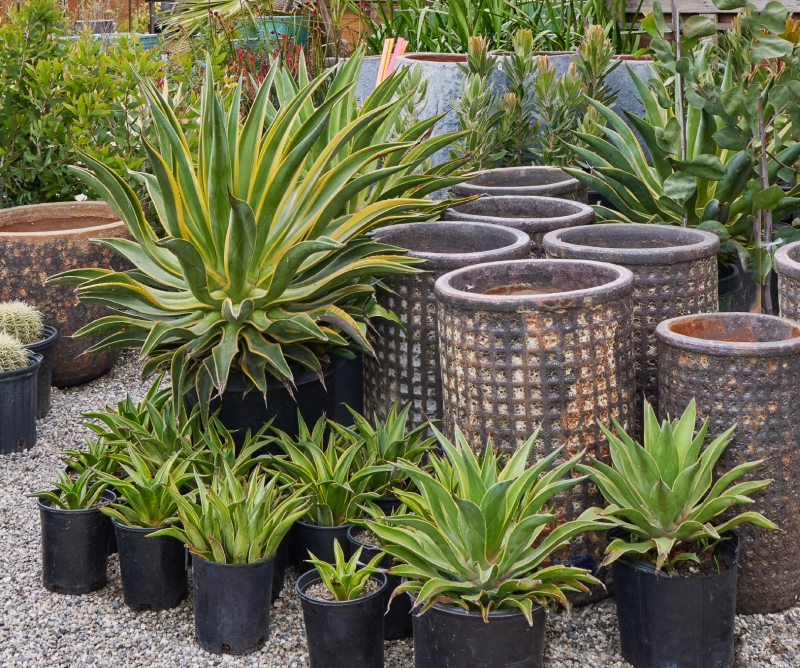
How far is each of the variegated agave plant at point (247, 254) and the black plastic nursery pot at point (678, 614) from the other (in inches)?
45.9

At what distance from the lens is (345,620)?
266 centimetres

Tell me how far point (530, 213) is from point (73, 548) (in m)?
2.31

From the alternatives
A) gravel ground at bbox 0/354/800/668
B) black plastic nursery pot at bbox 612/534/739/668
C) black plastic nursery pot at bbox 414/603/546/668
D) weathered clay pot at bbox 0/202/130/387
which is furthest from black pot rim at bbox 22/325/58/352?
black plastic nursery pot at bbox 612/534/739/668

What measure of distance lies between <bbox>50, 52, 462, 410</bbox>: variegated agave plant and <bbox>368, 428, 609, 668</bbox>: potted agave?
2.65ft

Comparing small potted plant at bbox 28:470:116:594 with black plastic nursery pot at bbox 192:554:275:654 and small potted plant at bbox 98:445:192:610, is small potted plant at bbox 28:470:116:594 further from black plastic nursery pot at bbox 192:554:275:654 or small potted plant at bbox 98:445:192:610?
black plastic nursery pot at bbox 192:554:275:654

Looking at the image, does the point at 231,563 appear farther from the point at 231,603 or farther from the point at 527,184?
the point at 527,184

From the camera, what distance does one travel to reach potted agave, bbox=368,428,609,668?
2.49 metres

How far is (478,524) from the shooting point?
2.48 metres

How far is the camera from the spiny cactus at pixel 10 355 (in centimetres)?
429

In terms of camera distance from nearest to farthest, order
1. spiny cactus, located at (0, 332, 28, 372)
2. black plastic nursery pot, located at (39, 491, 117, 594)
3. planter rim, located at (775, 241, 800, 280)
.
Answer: planter rim, located at (775, 241, 800, 280)
black plastic nursery pot, located at (39, 491, 117, 594)
spiny cactus, located at (0, 332, 28, 372)

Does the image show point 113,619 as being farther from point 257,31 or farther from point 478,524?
point 257,31

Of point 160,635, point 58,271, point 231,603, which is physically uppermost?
point 58,271

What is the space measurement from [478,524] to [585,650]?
0.66 m

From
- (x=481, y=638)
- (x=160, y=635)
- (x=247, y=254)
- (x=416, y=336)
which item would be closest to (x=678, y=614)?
(x=481, y=638)
